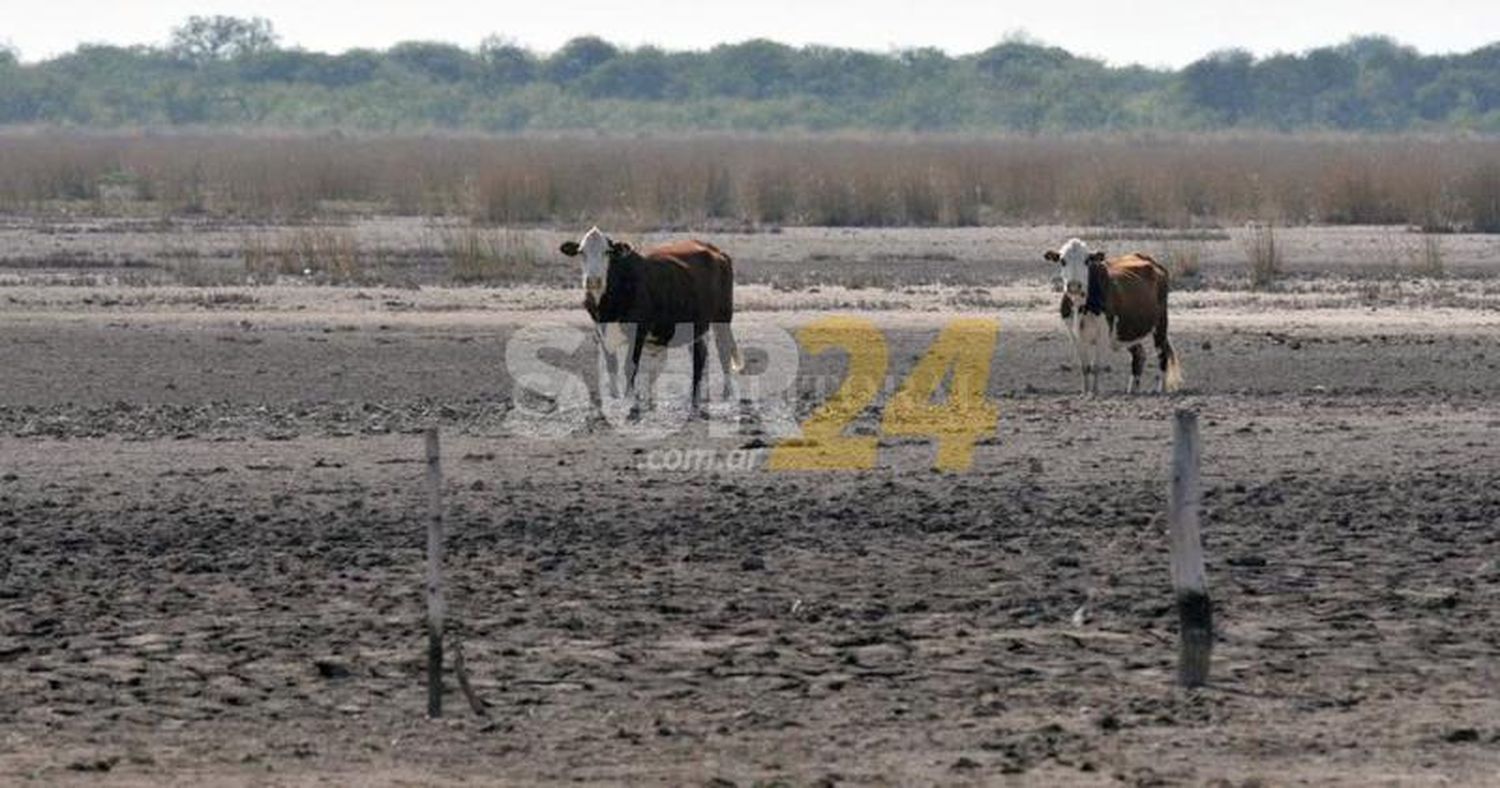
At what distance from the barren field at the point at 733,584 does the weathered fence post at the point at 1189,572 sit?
0.14m

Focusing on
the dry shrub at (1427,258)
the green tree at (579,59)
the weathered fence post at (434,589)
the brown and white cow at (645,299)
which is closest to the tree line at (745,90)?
the green tree at (579,59)

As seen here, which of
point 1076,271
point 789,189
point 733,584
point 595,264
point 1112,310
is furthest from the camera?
point 789,189

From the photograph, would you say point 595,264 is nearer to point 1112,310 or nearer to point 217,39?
point 1112,310

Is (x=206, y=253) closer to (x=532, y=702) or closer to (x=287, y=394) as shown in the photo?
(x=287, y=394)

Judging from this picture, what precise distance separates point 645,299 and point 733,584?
7.50 metres

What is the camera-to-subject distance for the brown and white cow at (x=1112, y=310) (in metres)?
21.0

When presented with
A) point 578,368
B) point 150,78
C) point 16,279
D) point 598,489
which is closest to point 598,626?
point 598,489

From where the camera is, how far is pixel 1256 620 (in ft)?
41.1

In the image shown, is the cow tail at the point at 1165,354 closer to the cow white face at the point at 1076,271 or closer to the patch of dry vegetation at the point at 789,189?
the cow white face at the point at 1076,271

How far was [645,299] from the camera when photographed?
2069cm

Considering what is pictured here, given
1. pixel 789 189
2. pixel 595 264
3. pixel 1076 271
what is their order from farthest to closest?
1. pixel 789 189
2. pixel 1076 271
3. pixel 595 264

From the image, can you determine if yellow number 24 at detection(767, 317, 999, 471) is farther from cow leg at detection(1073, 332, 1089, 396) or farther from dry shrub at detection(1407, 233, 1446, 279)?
dry shrub at detection(1407, 233, 1446, 279)

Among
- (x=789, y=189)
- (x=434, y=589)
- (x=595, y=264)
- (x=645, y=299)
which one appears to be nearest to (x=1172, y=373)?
(x=645, y=299)

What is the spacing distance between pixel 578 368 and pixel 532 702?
1216 cm
